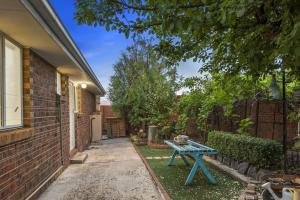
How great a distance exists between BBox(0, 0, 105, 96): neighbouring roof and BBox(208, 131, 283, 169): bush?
13.1ft

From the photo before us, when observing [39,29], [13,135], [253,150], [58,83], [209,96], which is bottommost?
[253,150]

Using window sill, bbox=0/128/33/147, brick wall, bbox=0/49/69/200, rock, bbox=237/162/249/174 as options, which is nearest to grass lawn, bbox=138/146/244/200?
rock, bbox=237/162/249/174

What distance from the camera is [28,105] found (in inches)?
195

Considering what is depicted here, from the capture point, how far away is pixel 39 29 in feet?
13.3

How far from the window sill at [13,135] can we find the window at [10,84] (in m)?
0.17

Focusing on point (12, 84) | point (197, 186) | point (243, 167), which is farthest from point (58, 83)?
point (243, 167)

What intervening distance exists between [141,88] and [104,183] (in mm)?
9592

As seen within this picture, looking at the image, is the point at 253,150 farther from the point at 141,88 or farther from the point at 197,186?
the point at 141,88

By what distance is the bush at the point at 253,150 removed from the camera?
564 centimetres

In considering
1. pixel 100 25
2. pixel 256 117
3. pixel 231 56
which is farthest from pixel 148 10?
pixel 256 117

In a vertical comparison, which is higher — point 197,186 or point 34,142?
point 34,142

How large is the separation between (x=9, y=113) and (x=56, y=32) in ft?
4.49

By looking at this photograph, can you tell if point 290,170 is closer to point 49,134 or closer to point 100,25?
point 100,25

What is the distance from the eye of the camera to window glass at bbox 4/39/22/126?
14.1ft
